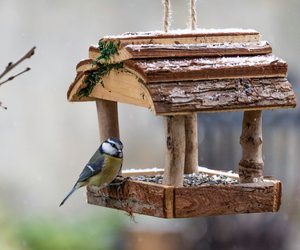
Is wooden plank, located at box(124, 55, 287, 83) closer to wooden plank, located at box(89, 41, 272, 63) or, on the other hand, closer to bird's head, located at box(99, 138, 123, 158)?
wooden plank, located at box(89, 41, 272, 63)

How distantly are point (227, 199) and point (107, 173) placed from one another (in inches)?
16.4

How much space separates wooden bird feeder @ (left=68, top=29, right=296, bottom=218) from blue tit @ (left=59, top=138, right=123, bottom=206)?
0.20ft

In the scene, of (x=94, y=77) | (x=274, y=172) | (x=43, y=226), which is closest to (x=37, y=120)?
(x=43, y=226)

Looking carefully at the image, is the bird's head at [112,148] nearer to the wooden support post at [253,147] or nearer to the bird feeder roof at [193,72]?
the bird feeder roof at [193,72]

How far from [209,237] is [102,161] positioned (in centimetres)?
Result: 314

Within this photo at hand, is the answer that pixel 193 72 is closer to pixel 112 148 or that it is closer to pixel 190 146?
pixel 112 148

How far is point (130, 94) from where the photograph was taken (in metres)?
3.62

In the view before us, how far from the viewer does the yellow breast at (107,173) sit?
3.71m

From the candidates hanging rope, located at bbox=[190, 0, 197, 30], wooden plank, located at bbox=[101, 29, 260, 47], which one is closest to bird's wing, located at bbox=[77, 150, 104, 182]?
wooden plank, located at bbox=[101, 29, 260, 47]

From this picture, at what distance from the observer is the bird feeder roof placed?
11.3 feet

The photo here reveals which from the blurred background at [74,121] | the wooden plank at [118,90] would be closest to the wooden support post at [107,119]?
the wooden plank at [118,90]

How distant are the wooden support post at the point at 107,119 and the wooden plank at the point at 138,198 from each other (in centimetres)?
20

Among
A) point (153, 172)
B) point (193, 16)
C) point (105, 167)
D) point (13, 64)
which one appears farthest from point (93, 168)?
point (13, 64)

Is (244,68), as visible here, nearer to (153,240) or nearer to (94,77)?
(94,77)
